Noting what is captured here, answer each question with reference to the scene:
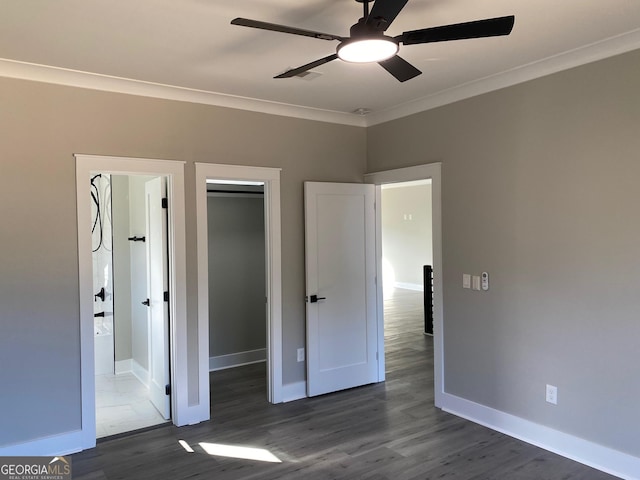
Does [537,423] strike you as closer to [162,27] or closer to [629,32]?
[629,32]

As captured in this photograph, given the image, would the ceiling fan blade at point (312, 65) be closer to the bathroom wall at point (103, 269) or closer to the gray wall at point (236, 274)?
the gray wall at point (236, 274)

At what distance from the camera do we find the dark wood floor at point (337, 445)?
3.13 m

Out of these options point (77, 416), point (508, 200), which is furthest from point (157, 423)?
point (508, 200)

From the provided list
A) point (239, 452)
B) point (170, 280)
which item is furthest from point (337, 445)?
point (170, 280)

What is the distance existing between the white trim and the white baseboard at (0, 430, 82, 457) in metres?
2.57

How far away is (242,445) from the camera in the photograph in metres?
3.57

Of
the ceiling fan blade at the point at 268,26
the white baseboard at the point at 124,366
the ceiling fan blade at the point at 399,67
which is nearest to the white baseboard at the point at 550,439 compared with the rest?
the ceiling fan blade at the point at 399,67

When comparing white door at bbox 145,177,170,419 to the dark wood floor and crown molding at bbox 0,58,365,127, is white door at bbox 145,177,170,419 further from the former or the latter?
crown molding at bbox 0,58,365,127

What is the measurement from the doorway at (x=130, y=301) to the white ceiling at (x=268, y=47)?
39.8 inches

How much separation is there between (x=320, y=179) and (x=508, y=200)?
1.86 meters

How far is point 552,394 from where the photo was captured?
133 inches

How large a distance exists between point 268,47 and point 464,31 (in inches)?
55.4

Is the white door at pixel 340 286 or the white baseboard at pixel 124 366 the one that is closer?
the white door at pixel 340 286

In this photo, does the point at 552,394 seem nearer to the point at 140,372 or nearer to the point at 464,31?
the point at 464,31
